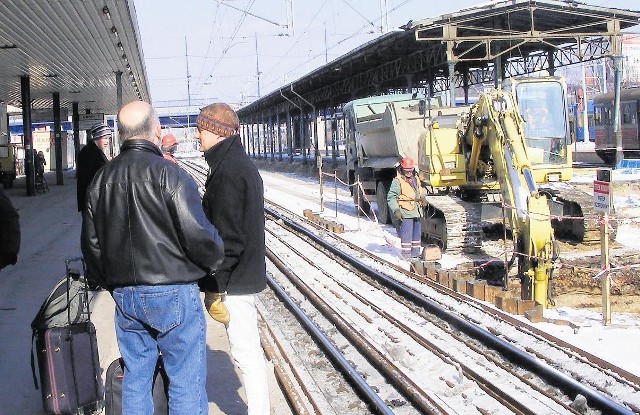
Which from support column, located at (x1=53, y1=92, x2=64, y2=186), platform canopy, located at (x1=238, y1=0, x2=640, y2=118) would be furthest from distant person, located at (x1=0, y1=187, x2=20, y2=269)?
support column, located at (x1=53, y1=92, x2=64, y2=186)

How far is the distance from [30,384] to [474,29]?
2344cm

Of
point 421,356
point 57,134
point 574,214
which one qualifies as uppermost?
point 57,134

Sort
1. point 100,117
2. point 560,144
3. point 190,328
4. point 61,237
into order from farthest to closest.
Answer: point 100,117 → point 61,237 → point 560,144 → point 190,328

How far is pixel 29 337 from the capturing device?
28.3 ft

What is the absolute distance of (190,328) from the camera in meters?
4.39

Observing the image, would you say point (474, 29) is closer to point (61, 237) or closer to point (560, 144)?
point (560, 144)

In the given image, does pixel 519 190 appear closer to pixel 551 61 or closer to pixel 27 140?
pixel 551 61

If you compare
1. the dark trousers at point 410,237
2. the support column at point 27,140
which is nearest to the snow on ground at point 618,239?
the dark trousers at point 410,237

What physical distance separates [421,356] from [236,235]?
3.73 m

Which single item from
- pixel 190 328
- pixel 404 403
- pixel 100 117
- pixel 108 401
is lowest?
pixel 404 403

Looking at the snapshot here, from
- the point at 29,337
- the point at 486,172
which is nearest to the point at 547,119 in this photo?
the point at 486,172

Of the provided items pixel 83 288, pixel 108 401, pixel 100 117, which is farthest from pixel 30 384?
pixel 100 117

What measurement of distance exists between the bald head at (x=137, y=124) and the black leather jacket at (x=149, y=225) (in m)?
0.15

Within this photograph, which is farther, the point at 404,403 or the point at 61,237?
the point at 61,237
